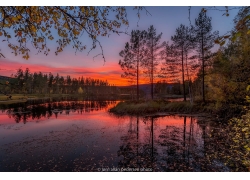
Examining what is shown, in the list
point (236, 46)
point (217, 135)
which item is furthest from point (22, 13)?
point (236, 46)

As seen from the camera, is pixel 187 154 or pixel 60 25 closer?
pixel 60 25

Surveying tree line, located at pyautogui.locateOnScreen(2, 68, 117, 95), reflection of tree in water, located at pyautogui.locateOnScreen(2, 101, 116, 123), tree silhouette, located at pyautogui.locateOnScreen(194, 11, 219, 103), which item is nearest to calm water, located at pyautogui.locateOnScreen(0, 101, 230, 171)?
reflection of tree in water, located at pyautogui.locateOnScreen(2, 101, 116, 123)

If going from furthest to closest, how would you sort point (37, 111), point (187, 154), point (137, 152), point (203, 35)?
A: point (37, 111) < point (203, 35) < point (137, 152) < point (187, 154)

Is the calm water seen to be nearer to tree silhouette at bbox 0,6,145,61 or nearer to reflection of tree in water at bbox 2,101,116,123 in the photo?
tree silhouette at bbox 0,6,145,61

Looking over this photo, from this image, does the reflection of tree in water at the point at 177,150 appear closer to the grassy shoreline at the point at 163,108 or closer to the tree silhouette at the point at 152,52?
the grassy shoreline at the point at 163,108

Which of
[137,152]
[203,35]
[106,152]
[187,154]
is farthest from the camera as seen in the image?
[203,35]

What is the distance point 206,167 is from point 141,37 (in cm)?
1834

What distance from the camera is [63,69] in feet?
35.2

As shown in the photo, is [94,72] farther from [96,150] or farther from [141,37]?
[141,37]

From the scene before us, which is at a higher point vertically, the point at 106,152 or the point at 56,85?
the point at 56,85

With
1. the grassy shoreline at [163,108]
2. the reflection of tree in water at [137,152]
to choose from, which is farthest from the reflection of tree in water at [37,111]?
the reflection of tree in water at [137,152]

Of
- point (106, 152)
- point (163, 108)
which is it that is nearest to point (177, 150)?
point (106, 152)

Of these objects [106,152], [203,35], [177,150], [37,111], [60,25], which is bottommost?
[106,152]

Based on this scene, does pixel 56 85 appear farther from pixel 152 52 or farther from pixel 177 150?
pixel 177 150
